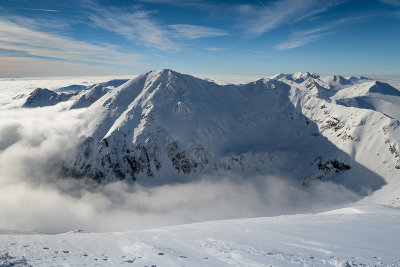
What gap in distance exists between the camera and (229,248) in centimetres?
1825

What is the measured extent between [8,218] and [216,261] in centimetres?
21430

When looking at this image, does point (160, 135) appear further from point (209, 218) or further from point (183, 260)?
point (183, 260)

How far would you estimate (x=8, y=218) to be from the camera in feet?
555

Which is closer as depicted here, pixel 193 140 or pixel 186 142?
pixel 186 142

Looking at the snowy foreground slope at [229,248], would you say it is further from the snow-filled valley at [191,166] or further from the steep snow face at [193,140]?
the steep snow face at [193,140]

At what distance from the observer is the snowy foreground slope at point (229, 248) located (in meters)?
15.5

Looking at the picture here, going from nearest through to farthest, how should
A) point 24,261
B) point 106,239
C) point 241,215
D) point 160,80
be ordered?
1. point 24,261
2. point 106,239
3. point 241,215
4. point 160,80

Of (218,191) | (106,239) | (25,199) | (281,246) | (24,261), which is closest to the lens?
(24,261)

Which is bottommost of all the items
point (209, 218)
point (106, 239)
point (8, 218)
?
point (8, 218)

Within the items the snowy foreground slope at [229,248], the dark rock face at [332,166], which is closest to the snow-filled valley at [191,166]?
the dark rock face at [332,166]

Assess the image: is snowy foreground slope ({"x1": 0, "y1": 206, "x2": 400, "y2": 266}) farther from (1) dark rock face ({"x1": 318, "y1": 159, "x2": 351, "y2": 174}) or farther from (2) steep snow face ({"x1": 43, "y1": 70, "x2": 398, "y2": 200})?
(2) steep snow face ({"x1": 43, "y1": 70, "x2": 398, "y2": 200})

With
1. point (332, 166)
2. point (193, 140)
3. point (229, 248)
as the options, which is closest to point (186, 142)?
point (193, 140)

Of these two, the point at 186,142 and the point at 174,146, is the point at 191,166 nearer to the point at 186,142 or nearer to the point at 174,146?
the point at 186,142

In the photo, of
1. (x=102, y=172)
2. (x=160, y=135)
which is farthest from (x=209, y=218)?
(x=102, y=172)
